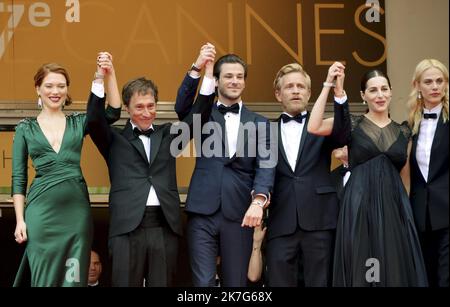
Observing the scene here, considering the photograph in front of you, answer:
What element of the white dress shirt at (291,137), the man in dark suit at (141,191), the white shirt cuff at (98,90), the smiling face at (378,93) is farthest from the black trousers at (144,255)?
the smiling face at (378,93)

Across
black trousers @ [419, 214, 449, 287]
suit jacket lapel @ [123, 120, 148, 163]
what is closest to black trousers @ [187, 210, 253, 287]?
suit jacket lapel @ [123, 120, 148, 163]

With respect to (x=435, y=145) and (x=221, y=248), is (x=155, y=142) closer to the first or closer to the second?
(x=221, y=248)

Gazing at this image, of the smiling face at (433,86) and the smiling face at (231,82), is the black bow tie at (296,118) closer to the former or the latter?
the smiling face at (231,82)

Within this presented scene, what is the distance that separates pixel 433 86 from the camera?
5.62m

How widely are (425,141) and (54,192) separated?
2.13m

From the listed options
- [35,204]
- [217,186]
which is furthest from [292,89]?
[35,204]

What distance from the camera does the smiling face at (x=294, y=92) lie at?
577 centimetres

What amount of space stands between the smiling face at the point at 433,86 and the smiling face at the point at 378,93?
0.69ft

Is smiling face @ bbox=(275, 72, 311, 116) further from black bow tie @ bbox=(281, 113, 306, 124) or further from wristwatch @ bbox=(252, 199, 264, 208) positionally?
wristwatch @ bbox=(252, 199, 264, 208)

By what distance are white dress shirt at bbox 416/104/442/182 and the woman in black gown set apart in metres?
0.07

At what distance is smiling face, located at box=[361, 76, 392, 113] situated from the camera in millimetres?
5652
